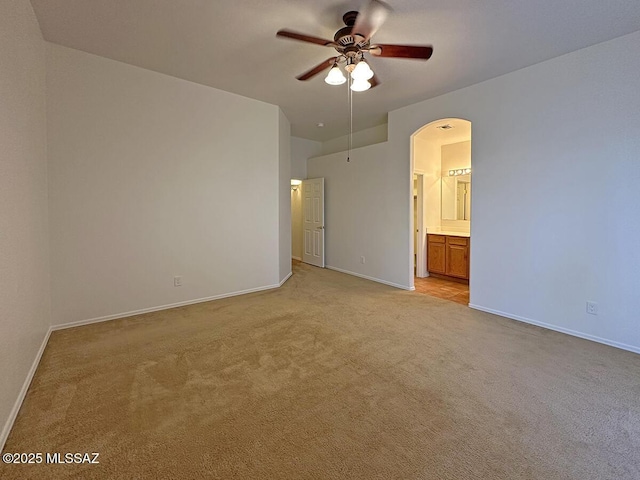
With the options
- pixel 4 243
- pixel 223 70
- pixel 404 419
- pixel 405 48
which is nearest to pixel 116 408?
pixel 4 243

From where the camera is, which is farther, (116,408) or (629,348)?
(629,348)

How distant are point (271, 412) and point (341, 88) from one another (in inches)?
153

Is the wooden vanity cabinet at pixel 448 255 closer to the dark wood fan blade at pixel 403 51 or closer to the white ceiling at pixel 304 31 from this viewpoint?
the white ceiling at pixel 304 31

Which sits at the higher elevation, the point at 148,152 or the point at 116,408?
the point at 148,152

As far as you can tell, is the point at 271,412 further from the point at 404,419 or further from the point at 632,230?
the point at 632,230

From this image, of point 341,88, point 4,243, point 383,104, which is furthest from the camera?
point 383,104

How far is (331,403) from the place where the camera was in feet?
6.62

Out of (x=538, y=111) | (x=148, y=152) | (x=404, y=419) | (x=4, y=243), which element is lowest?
(x=404, y=419)

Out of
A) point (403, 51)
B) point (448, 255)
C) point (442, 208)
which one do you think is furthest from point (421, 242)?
point (403, 51)

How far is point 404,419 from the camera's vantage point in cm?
186

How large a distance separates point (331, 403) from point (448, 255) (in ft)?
14.5

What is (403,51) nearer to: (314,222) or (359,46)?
(359,46)

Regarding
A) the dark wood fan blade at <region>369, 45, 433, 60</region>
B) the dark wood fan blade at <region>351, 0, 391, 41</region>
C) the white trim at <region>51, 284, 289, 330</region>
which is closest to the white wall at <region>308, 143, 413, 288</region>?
the white trim at <region>51, 284, 289, 330</region>

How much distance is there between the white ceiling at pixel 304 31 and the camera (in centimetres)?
242
